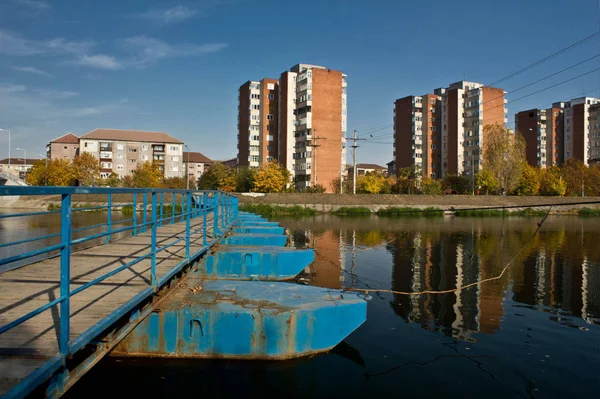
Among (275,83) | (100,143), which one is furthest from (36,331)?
(100,143)

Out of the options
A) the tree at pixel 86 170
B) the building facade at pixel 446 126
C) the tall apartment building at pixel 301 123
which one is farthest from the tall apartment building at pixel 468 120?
the tree at pixel 86 170

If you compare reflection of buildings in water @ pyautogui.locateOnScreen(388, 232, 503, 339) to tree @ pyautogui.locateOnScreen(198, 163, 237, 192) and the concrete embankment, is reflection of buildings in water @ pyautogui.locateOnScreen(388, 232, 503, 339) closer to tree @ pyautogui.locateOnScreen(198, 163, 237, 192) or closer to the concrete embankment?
the concrete embankment

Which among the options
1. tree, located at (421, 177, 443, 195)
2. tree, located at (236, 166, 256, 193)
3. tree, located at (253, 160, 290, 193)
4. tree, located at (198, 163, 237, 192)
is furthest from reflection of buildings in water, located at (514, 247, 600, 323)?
tree, located at (198, 163, 237, 192)

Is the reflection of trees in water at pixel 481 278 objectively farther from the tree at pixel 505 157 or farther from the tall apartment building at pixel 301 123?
the tall apartment building at pixel 301 123

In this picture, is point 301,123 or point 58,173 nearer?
point 58,173

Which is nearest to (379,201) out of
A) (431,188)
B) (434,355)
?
(431,188)

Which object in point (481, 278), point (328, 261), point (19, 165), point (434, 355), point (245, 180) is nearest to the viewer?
point (434, 355)

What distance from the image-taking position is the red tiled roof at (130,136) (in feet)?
299

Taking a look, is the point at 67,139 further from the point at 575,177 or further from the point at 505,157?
the point at 575,177

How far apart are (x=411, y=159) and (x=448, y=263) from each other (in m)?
76.1

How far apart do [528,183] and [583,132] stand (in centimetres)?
3641

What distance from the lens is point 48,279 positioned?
225 inches

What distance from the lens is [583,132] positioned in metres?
92.2

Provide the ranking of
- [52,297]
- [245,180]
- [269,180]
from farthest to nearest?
[245,180] < [269,180] < [52,297]
